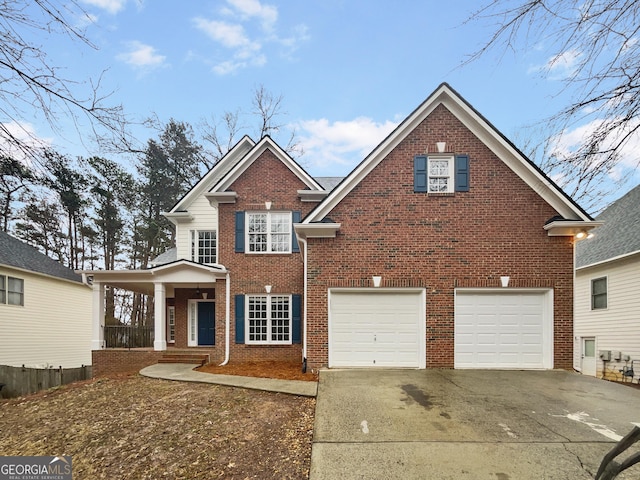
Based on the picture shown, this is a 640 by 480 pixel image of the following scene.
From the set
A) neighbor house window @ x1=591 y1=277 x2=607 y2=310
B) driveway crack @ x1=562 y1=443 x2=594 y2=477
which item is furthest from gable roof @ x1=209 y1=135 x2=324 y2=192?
neighbor house window @ x1=591 y1=277 x2=607 y2=310

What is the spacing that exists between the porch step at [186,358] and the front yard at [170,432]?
3102 millimetres

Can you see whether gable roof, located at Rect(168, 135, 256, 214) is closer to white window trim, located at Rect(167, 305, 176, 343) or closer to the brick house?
white window trim, located at Rect(167, 305, 176, 343)

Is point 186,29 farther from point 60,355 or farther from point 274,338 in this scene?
point 60,355

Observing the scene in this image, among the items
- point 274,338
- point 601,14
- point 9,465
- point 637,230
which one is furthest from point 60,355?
point 637,230

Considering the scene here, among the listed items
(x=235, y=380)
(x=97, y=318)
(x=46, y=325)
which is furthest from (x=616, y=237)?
(x=46, y=325)

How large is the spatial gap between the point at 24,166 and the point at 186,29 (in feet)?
9.46

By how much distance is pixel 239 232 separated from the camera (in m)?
12.6

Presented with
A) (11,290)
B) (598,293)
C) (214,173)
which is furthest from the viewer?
(11,290)

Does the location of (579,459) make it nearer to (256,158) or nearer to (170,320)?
(256,158)

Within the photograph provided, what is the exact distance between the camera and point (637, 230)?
13.2 m

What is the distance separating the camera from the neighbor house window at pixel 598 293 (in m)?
14.2

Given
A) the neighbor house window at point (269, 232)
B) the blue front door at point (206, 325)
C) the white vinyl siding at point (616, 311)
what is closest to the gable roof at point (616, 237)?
the white vinyl siding at point (616, 311)

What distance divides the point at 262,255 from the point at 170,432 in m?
7.20

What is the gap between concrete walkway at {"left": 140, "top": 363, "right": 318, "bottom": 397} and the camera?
7593 mm
